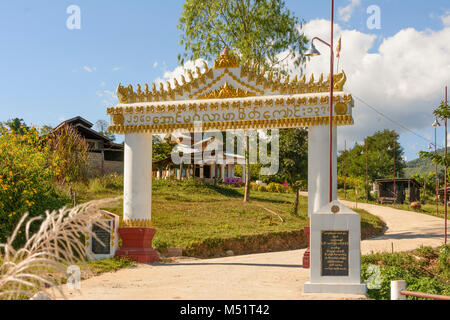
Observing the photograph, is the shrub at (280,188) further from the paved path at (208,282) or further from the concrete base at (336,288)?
the concrete base at (336,288)

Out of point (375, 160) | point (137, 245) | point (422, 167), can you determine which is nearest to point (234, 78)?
point (137, 245)

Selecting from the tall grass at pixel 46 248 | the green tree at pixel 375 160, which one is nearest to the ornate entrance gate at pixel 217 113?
the tall grass at pixel 46 248

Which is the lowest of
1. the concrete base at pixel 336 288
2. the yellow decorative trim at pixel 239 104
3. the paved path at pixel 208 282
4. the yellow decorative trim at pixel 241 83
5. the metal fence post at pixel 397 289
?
the paved path at pixel 208 282

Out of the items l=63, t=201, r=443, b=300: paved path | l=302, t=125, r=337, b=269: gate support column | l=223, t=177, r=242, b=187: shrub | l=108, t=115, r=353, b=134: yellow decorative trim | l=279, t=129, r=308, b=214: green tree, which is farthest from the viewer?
l=223, t=177, r=242, b=187: shrub

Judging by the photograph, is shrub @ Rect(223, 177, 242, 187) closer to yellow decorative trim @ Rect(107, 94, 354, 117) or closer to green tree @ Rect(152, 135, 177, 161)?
green tree @ Rect(152, 135, 177, 161)

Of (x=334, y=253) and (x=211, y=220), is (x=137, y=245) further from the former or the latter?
(x=211, y=220)

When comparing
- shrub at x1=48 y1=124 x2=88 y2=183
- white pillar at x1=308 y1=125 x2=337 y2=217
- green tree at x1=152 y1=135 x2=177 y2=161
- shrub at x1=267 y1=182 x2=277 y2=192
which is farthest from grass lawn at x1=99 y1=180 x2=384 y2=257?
shrub at x1=267 y1=182 x2=277 y2=192

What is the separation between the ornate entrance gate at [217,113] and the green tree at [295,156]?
A: 12589 mm

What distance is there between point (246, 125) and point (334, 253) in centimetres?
548

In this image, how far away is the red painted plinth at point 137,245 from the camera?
13.4 m

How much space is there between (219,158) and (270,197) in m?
6.84

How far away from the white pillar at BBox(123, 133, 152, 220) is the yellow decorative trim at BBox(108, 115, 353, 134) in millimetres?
263

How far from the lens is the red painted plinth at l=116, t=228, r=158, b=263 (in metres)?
13.4

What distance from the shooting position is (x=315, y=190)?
12.6 meters
